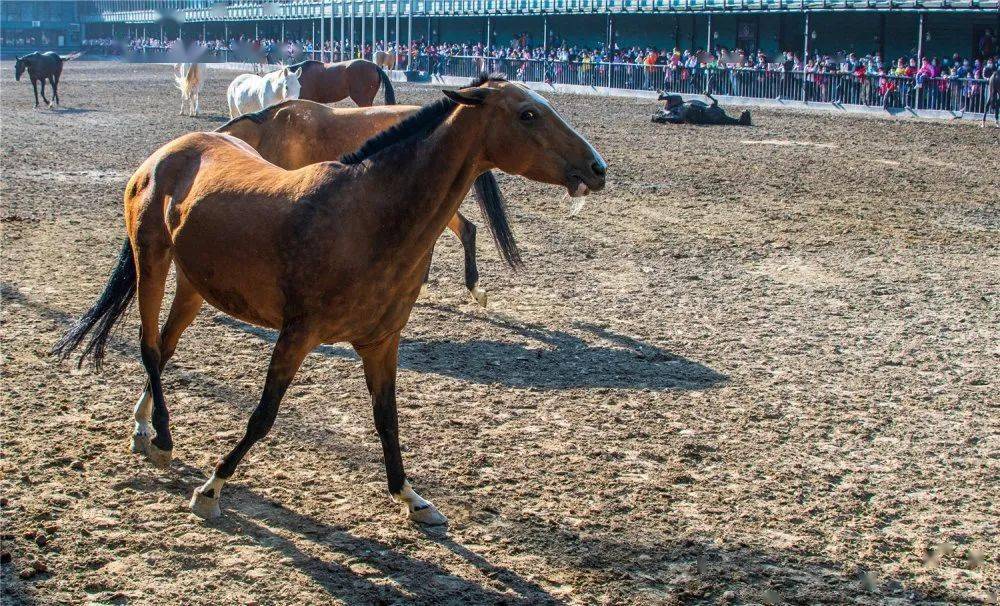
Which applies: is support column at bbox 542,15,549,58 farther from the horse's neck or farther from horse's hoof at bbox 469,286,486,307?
the horse's neck

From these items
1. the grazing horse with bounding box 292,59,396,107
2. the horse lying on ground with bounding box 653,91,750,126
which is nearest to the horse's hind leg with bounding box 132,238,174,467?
the grazing horse with bounding box 292,59,396,107

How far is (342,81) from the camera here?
17109 millimetres

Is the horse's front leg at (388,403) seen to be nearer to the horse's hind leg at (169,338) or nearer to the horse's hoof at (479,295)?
the horse's hind leg at (169,338)

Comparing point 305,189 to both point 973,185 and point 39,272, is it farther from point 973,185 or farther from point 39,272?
point 973,185

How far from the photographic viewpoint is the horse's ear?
14.7 ft

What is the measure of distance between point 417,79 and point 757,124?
2585 cm

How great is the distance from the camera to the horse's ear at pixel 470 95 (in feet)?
14.7

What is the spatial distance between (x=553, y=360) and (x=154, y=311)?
288cm

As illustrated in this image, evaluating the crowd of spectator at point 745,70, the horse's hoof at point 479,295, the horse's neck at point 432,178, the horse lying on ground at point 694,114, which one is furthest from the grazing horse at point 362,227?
the horse lying on ground at point 694,114

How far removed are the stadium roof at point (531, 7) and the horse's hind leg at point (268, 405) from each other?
1445 cm

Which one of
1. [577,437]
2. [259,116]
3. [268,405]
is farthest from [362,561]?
[259,116]

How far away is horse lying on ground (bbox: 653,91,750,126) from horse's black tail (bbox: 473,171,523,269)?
18686 mm

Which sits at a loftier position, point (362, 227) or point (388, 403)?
point (362, 227)

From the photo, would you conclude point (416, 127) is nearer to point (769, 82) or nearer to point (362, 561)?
point (362, 561)
